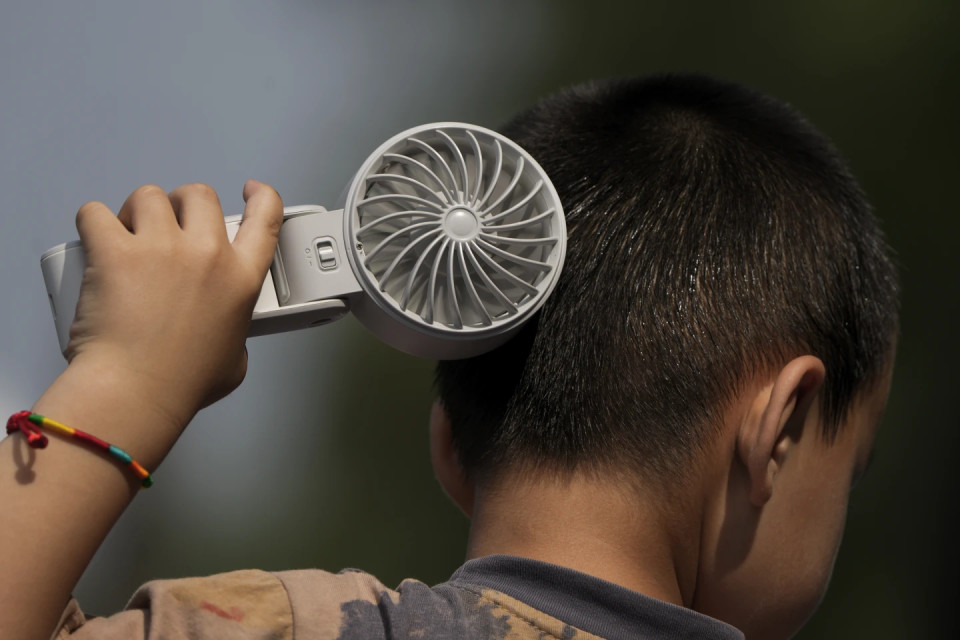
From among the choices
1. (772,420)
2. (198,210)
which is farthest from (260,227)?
(772,420)

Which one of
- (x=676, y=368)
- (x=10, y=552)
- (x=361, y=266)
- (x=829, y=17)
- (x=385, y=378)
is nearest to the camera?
(x=10, y=552)

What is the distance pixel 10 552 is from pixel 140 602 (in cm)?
12

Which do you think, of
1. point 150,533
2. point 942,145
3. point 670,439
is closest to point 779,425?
point 670,439

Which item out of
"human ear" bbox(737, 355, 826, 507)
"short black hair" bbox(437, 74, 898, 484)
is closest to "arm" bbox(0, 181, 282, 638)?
"short black hair" bbox(437, 74, 898, 484)

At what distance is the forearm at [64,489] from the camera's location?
0.63 meters

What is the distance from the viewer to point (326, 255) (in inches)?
31.0

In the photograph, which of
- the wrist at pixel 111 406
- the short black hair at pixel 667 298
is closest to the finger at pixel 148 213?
the wrist at pixel 111 406

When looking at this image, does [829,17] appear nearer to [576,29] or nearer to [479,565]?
[576,29]

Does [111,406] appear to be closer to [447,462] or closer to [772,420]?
[447,462]

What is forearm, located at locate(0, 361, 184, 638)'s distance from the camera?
2.06 feet

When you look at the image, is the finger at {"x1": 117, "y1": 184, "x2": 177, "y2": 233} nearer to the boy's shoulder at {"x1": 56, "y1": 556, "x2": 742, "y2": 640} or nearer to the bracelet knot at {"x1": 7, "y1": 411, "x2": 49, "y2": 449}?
the bracelet knot at {"x1": 7, "y1": 411, "x2": 49, "y2": 449}

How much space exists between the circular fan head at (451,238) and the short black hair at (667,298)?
10cm

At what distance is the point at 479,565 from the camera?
822 mm

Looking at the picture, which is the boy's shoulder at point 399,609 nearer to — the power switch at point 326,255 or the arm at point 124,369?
the arm at point 124,369
